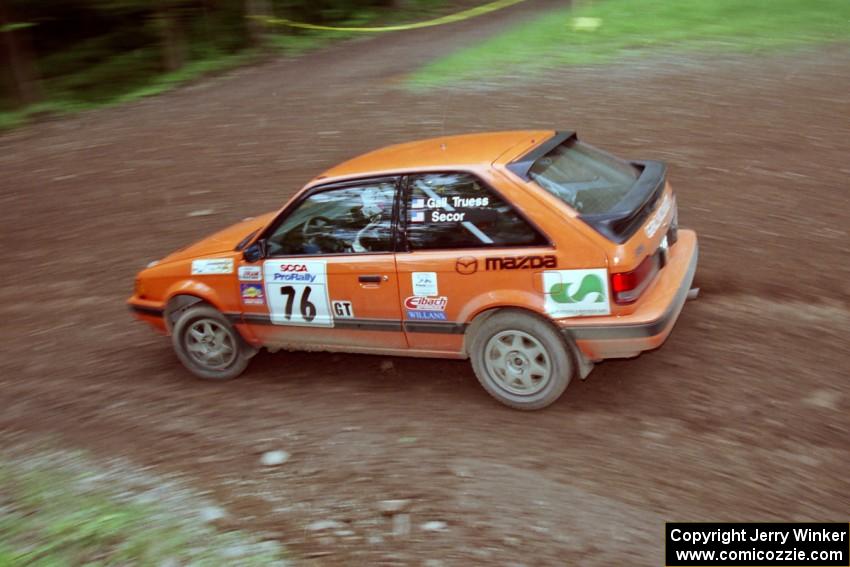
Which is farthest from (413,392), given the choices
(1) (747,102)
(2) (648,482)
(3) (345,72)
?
(3) (345,72)

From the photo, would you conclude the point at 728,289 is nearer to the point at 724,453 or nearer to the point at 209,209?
the point at 724,453

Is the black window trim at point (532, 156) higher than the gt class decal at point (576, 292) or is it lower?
higher

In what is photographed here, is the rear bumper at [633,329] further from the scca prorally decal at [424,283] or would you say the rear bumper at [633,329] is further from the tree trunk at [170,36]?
the tree trunk at [170,36]

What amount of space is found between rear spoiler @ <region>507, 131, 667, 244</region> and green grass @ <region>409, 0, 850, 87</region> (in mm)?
8125

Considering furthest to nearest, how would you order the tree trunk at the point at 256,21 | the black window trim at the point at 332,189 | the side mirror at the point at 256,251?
the tree trunk at the point at 256,21
the side mirror at the point at 256,251
the black window trim at the point at 332,189

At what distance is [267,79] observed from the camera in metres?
14.8

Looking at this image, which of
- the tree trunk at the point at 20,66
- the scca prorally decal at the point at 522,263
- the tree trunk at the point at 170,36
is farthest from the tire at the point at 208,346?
the tree trunk at the point at 170,36

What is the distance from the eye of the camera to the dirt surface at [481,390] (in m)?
4.22

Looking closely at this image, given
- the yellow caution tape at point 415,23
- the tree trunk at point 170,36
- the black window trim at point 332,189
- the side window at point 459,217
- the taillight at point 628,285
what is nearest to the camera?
the taillight at point 628,285

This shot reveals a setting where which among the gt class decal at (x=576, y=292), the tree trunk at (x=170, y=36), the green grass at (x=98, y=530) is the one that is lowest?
the green grass at (x=98, y=530)

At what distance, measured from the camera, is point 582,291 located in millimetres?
4723

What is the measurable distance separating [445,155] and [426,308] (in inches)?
39.1

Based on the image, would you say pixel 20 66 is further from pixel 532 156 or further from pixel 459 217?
pixel 532 156

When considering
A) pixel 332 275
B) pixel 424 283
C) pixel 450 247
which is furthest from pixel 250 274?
pixel 450 247
